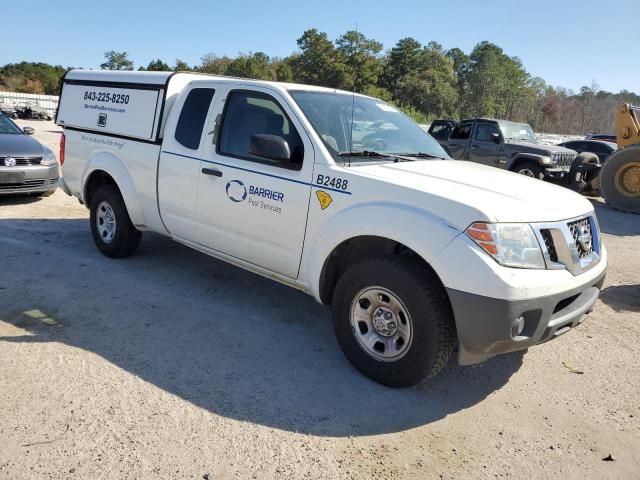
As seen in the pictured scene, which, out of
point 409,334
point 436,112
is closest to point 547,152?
point 409,334

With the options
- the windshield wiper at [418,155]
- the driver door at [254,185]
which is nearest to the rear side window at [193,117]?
the driver door at [254,185]

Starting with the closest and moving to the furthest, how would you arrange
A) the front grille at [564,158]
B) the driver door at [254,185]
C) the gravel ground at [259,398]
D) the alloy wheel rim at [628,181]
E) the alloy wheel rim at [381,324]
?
the gravel ground at [259,398]
the alloy wheel rim at [381,324]
the driver door at [254,185]
the alloy wheel rim at [628,181]
the front grille at [564,158]

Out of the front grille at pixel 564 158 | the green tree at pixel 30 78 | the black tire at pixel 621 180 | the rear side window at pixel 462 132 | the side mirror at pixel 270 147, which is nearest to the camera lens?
the side mirror at pixel 270 147

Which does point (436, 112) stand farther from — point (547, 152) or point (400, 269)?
point (400, 269)

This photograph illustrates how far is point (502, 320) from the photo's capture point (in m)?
2.92

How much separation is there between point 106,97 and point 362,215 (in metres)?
3.73

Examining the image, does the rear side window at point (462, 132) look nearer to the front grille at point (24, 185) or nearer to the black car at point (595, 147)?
the black car at point (595, 147)

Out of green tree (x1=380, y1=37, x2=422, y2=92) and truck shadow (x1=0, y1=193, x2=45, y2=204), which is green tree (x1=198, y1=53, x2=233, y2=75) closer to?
green tree (x1=380, y1=37, x2=422, y2=92)

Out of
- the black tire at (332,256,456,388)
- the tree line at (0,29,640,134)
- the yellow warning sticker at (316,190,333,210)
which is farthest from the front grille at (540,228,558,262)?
the tree line at (0,29,640,134)

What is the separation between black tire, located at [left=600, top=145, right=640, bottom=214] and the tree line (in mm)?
23481

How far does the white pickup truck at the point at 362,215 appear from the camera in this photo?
9.91ft

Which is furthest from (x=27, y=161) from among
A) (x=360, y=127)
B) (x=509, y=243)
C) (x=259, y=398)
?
(x=509, y=243)

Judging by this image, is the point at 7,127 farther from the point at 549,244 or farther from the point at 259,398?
the point at 549,244

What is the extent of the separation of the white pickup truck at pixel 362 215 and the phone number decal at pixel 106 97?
45mm
